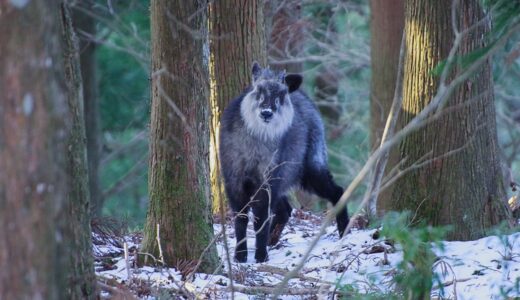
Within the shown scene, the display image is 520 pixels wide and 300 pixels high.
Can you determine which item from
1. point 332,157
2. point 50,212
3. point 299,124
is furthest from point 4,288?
point 332,157

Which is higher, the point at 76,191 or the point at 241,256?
the point at 76,191

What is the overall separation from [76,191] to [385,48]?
27.0ft

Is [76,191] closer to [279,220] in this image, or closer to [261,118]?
[261,118]

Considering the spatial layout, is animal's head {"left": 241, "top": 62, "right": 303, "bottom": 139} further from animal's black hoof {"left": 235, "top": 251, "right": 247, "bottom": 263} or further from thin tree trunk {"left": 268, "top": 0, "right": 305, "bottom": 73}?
thin tree trunk {"left": 268, "top": 0, "right": 305, "bottom": 73}

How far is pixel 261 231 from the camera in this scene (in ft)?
28.3

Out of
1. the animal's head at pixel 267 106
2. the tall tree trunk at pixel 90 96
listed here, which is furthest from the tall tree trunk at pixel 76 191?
the tall tree trunk at pixel 90 96

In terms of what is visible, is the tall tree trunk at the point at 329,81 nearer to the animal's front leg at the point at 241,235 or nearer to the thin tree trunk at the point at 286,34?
the thin tree trunk at the point at 286,34

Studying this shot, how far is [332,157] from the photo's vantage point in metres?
21.2

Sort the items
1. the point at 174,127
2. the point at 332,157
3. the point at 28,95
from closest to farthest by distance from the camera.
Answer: the point at 28,95 → the point at 174,127 → the point at 332,157

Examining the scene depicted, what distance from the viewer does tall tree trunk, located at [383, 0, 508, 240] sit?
783cm

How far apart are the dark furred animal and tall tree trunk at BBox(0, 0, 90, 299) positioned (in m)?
4.46

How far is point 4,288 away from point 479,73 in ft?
16.3

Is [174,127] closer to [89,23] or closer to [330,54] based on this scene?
[330,54]

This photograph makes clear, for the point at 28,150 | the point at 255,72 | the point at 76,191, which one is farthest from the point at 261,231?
the point at 28,150
